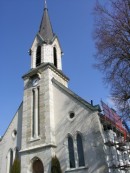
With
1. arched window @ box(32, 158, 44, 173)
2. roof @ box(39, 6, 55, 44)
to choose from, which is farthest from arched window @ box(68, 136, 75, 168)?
roof @ box(39, 6, 55, 44)

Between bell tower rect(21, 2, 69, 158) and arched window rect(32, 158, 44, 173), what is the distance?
1.15 meters

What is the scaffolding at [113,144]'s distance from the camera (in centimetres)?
1723

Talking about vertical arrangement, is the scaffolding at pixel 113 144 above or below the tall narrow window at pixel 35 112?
below

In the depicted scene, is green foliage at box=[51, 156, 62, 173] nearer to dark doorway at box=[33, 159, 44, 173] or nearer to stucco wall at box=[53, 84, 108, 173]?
stucco wall at box=[53, 84, 108, 173]

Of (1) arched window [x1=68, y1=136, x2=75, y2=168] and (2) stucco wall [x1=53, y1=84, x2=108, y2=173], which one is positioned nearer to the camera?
(2) stucco wall [x1=53, y1=84, x2=108, y2=173]

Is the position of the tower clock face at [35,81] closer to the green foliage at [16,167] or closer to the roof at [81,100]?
the roof at [81,100]

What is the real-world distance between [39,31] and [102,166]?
20.1 metres

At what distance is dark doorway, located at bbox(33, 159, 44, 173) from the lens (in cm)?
1945

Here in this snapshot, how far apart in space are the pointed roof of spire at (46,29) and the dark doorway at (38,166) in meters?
14.5

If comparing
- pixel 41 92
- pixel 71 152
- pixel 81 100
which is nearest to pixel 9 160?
pixel 71 152

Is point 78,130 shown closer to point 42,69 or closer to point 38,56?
point 42,69

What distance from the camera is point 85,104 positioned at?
1916 centimetres

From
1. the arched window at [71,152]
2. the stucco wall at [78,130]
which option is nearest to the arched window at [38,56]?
the stucco wall at [78,130]

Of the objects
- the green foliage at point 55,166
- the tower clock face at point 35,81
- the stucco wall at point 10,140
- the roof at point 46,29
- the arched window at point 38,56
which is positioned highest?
the roof at point 46,29
